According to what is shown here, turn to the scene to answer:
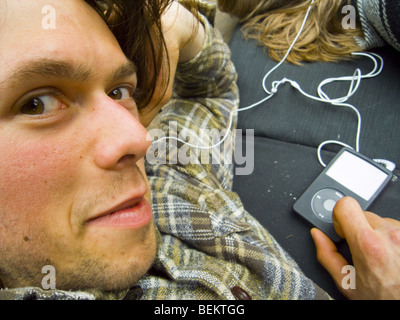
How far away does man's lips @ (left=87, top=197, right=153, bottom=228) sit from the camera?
1.44ft

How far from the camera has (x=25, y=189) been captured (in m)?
0.39

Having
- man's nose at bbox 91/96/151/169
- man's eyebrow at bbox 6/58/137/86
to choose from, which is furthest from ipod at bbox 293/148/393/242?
man's eyebrow at bbox 6/58/137/86

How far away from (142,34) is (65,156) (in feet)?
1.18

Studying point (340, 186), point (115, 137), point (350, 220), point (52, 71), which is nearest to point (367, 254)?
point (350, 220)

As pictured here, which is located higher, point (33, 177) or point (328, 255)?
point (33, 177)

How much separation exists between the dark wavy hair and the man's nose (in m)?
0.21

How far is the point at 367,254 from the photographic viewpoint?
1.85ft

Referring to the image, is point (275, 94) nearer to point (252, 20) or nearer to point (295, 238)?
point (252, 20)

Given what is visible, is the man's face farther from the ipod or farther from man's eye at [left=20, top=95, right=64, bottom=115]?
the ipod

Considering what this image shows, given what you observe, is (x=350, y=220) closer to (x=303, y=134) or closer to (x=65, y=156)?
(x=303, y=134)

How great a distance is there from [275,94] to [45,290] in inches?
30.6

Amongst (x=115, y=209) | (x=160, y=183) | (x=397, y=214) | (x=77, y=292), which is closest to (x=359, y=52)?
(x=397, y=214)

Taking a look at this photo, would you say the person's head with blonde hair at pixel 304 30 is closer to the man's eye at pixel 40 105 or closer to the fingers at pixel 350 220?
the fingers at pixel 350 220

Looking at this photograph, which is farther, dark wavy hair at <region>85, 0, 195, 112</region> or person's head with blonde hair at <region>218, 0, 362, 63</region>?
person's head with blonde hair at <region>218, 0, 362, 63</region>
